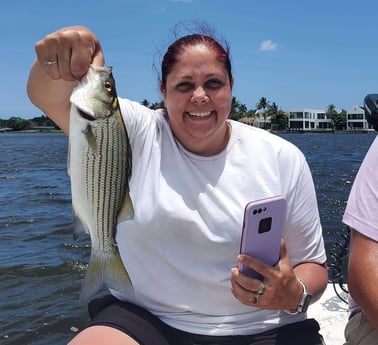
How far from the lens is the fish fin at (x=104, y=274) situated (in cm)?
245

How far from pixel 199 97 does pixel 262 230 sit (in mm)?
803

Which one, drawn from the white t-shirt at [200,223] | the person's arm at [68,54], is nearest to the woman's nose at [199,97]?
the white t-shirt at [200,223]

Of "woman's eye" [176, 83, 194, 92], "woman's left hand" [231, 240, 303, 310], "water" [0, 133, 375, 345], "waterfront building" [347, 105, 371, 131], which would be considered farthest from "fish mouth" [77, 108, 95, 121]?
"waterfront building" [347, 105, 371, 131]

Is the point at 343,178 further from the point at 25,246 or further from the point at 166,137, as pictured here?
the point at 166,137

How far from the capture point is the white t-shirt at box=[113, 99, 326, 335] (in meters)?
2.69

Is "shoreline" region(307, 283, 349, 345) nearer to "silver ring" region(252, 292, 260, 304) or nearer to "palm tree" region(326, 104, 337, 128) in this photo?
"silver ring" region(252, 292, 260, 304)

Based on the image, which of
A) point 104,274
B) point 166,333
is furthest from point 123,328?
point 104,274

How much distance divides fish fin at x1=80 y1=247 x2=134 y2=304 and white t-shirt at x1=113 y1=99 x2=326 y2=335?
267 mm

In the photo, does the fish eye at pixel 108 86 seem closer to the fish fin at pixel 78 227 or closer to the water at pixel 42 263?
the fish fin at pixel 78 227

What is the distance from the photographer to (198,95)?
8.93 feet

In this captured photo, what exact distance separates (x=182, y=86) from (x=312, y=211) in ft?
3.23

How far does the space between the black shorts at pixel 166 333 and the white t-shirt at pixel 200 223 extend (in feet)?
0.12

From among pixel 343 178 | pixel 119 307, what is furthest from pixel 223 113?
pixel 343 178

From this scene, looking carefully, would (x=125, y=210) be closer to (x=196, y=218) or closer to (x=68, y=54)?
(x=196, y=218)
